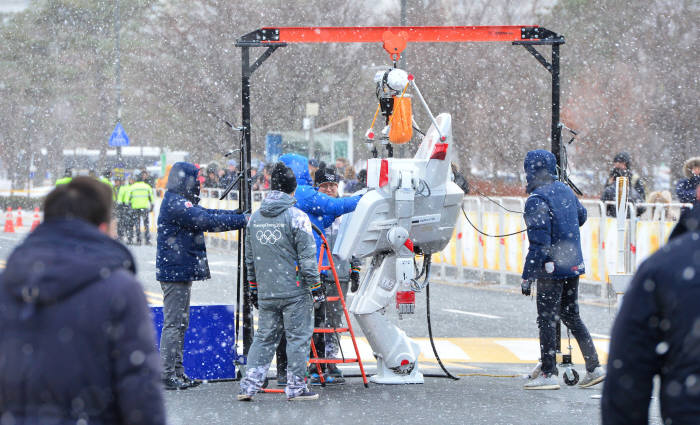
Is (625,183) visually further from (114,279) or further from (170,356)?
(114,279)

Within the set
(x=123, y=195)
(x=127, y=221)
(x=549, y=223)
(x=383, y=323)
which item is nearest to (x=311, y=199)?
(x=383, y=323)

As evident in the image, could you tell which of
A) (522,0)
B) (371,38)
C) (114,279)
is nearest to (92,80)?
(522,0)

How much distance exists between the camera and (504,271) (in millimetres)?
18375

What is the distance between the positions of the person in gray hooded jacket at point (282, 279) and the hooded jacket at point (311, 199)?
1.95 feet

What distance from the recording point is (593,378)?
939cm

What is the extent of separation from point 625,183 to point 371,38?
8.17 ft

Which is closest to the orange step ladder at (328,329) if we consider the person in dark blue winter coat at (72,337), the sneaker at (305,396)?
the sneaker at (305,396)

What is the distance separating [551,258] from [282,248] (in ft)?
7.17

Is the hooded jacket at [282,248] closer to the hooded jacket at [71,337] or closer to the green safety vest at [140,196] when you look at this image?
the hooded jacket at [71,337]

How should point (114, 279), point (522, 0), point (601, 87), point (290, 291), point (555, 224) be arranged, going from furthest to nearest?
point (522, 0)
point (601, 87)
point (555, 224)
point (290, 291)
point (114, 279)

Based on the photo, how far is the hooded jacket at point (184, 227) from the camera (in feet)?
29.8

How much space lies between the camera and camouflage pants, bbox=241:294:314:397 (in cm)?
848

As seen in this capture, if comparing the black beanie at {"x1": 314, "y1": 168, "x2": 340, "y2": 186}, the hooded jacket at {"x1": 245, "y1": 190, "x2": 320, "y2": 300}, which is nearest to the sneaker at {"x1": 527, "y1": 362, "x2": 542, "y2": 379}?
the hooded jacket at {"x1": 245, "y1": 190, "x2": 320, "y2": 300}

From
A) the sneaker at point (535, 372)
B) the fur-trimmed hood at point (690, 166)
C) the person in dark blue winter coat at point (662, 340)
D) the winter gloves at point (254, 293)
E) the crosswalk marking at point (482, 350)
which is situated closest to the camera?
the person in dark blue winter coat at point (662, 340)
